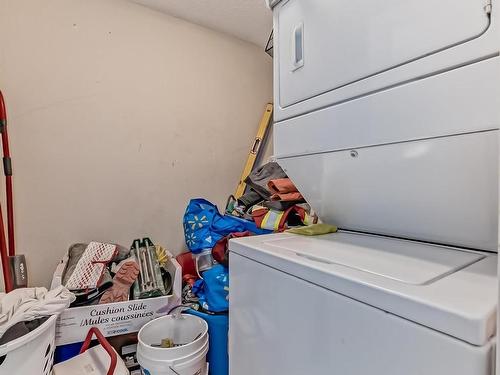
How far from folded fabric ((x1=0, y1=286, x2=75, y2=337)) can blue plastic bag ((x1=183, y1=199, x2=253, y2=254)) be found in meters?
0.86

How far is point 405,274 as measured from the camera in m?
0.64

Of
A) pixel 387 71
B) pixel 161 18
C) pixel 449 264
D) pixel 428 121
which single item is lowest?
pixel 449 264

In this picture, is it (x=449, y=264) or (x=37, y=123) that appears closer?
A: (x=449, y=264)

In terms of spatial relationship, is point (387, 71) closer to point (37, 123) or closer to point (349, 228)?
point (349, 228)

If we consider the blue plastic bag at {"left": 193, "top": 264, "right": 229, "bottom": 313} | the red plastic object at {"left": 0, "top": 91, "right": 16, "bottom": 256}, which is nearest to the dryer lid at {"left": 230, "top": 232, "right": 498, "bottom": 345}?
the blue plastic bag at {"left": 193, "top": 264, "right": 229, "bottom": 313}

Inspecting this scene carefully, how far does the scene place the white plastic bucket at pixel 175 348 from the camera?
4.87ft

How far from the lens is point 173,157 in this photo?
251 cm

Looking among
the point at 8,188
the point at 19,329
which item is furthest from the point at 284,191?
the point at 8,188

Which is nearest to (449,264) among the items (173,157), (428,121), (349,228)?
(428,121)

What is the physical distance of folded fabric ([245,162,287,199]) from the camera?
2316 millimetres

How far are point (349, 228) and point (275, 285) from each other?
55 cm

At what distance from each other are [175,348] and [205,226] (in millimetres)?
868

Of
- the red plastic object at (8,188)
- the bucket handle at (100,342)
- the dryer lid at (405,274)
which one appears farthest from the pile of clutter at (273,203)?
the red plastic object at (8,188)

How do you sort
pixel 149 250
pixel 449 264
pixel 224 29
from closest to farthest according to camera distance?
pixel 449 264, pixel 149 250, pixel 224 29
